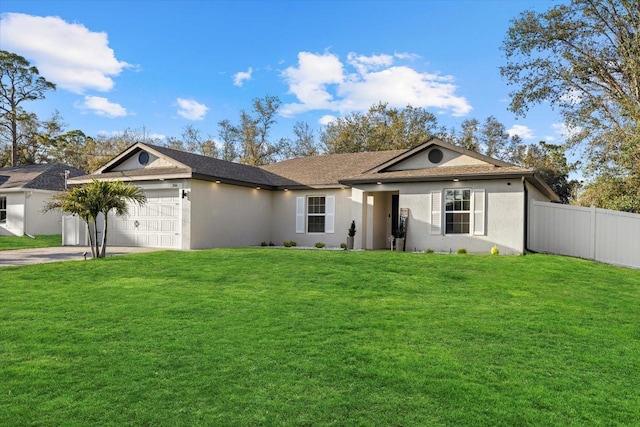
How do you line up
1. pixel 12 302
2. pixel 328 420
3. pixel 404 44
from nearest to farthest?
1. pixel 328 420
2. pixel 12 302
3. pixel 404 44

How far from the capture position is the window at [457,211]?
15328 mm

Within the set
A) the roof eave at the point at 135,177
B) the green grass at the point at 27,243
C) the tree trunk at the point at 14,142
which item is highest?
the tree trunk at the point at 14,142

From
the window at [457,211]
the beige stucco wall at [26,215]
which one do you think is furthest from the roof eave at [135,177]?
the window at [457,211]

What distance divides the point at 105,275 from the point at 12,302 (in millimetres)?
2727

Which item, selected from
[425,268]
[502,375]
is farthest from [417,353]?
[425,268]

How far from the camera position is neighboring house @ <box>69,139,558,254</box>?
14938mm

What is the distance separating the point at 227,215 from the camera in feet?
59.2

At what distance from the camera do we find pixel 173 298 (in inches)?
327

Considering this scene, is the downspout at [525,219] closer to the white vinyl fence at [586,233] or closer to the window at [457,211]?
the white vinyl fence at [586,233]

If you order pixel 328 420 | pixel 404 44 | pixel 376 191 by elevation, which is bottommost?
pixel 328 420

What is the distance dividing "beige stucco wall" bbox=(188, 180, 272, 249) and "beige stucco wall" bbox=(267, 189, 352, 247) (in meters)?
0.29

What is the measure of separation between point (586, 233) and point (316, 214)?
10549mm

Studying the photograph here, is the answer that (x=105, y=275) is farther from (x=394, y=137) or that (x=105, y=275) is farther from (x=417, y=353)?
(x=394, y=137)

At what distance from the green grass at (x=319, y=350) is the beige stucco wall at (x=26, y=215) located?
17.4m
